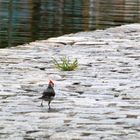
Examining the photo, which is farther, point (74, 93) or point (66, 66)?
point (66, 66)

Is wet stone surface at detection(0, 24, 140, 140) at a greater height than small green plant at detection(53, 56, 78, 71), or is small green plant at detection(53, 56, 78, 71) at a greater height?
small green plant at detection(53, 56, 78, 71)

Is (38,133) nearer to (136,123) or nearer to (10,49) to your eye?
(136,123)

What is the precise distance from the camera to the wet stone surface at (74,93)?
5836 mm

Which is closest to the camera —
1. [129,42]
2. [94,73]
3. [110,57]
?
[94,73]

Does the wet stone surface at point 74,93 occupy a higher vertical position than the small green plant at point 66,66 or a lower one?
lower

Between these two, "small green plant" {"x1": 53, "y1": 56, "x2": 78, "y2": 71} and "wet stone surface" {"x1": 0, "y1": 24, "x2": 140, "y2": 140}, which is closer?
"wet stone surface" {"x1": 0, "y1": 24, "x2": 140, "y2": 140}

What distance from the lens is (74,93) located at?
25.2ft

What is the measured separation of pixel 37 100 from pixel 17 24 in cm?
1454

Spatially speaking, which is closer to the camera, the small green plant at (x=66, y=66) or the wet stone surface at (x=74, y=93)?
the wet stone surface at (x=74, y=93)

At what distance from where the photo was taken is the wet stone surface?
5836mm

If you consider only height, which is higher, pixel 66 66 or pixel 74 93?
pixel 66 66

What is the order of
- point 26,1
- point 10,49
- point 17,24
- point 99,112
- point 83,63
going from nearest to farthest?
point 99,112 < point 83,63 < point 10,49 < point 17,24 < point 26,1

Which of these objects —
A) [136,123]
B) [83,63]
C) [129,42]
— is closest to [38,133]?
[136,123]

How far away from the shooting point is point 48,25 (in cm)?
2225
